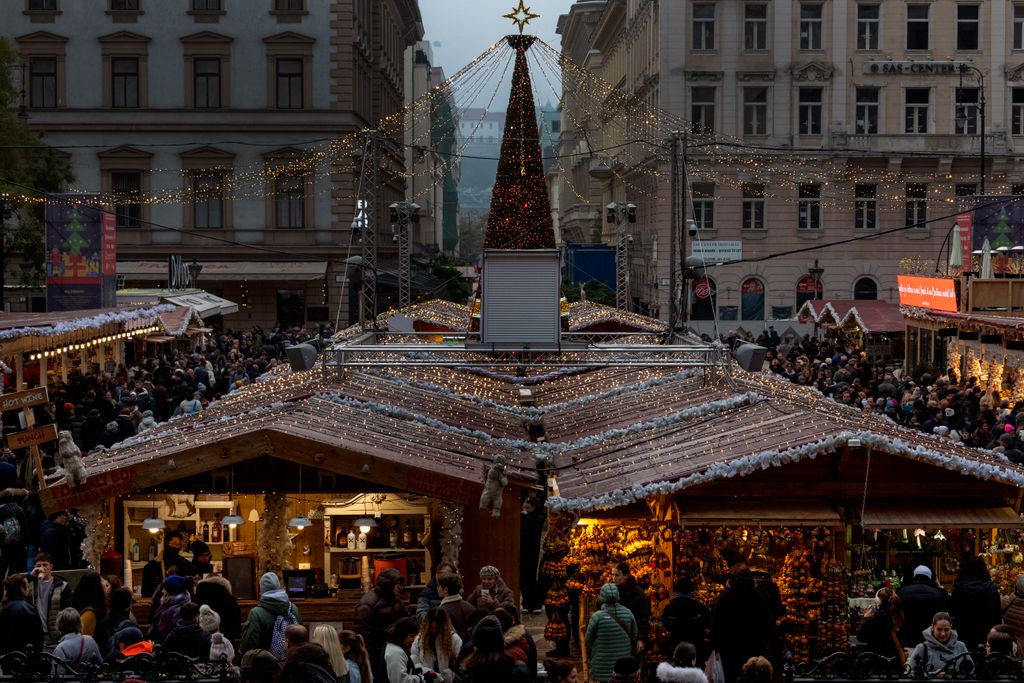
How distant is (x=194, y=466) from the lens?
13039 millimetres

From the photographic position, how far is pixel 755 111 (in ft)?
188

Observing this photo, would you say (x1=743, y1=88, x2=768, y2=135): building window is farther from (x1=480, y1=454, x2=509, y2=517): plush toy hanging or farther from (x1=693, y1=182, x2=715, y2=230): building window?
(x1=480, y1=454, x2=509, y2=517): plush toy hanging

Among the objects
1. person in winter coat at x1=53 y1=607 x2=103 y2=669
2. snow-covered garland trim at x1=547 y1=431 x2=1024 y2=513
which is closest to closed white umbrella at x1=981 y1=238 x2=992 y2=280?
snow-covered garland trim at x1=547 y1=431 x2=1024 y2=513

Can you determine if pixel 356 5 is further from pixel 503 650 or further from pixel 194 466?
pixel 503 650

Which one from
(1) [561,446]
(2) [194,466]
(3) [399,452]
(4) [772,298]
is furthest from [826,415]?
(4) [772,298]

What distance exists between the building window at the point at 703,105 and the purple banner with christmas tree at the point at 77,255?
28646 mm

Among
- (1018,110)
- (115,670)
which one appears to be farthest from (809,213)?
(115,670)

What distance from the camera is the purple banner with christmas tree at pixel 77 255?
3212cm

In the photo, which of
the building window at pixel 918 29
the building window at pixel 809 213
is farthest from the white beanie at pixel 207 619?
the building window at pixel 918 29

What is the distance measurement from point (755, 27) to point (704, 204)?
6782 millimetres

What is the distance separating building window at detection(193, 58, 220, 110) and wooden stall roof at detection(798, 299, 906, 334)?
78.9 feet

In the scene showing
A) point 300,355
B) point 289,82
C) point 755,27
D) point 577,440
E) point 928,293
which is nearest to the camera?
point 577,440

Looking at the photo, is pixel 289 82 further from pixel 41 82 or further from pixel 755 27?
pixel 755 27

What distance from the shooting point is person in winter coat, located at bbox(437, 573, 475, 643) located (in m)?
10.7
